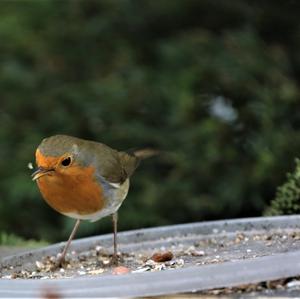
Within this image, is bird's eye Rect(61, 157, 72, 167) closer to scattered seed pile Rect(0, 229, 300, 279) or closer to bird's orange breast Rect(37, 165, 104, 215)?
bird's orange breast Rect(37, 165, 104, 215)

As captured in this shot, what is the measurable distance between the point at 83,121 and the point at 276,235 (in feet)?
9.77

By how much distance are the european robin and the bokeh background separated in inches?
69.6

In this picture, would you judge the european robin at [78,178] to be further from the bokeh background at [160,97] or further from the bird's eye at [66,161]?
the bokeh background at [160,97]

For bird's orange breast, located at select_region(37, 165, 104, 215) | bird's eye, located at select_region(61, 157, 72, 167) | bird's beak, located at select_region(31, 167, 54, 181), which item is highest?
bird's eye, located at select_region(61, 157, 72, 167)

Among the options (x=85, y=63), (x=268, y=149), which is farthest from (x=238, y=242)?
(x=85, y=63)

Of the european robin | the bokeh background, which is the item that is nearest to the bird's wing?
the european robin

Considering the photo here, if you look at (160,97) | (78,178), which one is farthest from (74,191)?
(160,97)

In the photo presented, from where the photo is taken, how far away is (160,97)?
18.8ft

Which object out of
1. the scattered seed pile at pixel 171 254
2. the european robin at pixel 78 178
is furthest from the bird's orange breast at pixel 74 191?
the scattered seed pile at pixel 171 254

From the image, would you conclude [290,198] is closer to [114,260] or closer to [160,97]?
[114,260]

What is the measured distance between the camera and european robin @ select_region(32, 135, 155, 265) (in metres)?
3.11

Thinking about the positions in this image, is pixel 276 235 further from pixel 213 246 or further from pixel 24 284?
pixel 24 284

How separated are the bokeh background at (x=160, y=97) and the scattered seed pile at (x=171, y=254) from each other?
1.87 metres

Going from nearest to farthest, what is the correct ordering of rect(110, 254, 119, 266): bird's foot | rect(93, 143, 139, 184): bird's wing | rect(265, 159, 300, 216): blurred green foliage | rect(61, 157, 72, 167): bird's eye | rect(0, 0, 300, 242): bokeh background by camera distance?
rect(110, 254, 119, 266): bird's foot, rect(61, 157, 72, 167): bird's eye, rect(93, 143, 139, 184): bird's wing, rect(265, 159, 300, 216): blurred green foliage, rect(0, 0, 300, 242): bokeh background
